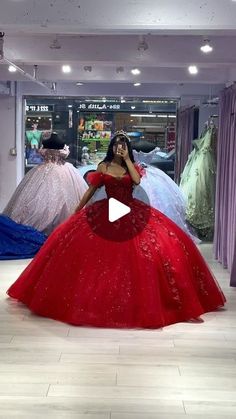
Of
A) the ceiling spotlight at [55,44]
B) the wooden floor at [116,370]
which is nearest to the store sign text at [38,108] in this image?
the ceiling spotlight at [55,44]

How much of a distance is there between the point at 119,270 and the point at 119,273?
0.08ft

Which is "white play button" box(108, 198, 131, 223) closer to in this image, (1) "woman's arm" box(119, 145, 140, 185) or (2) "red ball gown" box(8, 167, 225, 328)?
(2) "red ball gown" box(8, 167, 225, 328)

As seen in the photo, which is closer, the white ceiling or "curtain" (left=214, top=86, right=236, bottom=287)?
the white ceiling

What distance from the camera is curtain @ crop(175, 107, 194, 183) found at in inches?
382

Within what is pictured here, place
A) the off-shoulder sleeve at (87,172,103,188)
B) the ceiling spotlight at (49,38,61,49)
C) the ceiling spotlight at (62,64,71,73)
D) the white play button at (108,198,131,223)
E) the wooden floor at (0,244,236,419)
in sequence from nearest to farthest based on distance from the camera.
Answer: the wooden floor at (0,244,236,419) → the white play button at (108,198,131,223) → the off-shoulder sleeve at (87,172,103,188) → the ceiling spotlight at (49,38,61,49) → the ceiling spotlight at (62,64,71,73)

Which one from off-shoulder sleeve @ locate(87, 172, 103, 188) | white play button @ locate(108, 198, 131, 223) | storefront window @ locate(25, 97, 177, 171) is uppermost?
storefront window @ locate(25, 97, 177, 171)

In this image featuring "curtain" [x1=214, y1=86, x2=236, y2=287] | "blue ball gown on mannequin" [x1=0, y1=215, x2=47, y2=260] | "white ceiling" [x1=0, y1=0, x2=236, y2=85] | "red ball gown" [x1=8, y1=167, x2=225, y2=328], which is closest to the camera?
"white ceiling" [x1=0, y1=0, x2=236, y2=85]

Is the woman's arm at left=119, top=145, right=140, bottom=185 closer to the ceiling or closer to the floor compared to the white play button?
closer to the ceiling

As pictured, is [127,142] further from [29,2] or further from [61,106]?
[61,106]

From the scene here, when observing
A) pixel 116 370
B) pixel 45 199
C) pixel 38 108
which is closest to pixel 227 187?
pixel 45 199

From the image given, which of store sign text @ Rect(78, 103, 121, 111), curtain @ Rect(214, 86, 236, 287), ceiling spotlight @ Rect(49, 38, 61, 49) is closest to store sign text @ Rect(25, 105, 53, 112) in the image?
store sign text @ Rect(78, 103, 121, 111)

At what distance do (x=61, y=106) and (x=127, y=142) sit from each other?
612cm

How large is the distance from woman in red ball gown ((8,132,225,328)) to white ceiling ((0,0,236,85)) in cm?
101

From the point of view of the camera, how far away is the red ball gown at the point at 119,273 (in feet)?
13.4
